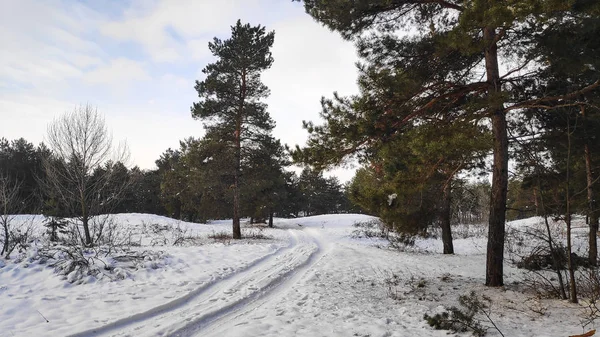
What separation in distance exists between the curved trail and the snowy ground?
2cm

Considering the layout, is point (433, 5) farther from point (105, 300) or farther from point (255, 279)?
point (105, 300)

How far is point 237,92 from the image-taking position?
17.5m

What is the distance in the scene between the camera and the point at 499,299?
5824 millimetres

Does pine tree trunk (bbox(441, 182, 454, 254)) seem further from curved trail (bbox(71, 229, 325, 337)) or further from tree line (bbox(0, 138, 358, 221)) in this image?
curved trail (bbox(71, 229, 325, 337))

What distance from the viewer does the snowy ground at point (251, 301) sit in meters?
4.55

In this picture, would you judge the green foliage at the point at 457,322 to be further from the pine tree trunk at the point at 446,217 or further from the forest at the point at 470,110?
the pine tree trunk at the point at 446,217

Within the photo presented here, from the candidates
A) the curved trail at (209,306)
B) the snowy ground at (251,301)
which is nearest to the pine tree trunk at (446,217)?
the snowy ground at (251,301)

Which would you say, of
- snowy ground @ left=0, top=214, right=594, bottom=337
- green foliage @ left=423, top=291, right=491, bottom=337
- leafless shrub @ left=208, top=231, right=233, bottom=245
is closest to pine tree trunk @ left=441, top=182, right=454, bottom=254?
snowy ground @ left=0, top=214, right=594, bottom=337

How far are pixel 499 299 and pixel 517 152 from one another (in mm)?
Answer: 4928

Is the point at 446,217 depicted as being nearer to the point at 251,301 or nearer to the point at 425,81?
the point at 425,81

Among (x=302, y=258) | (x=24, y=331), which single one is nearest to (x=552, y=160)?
(x=302, y=258)

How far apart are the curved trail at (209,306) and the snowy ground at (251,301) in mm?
20

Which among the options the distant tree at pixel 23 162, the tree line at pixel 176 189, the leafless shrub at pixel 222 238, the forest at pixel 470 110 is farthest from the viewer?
the distant tree at pixel 23 162

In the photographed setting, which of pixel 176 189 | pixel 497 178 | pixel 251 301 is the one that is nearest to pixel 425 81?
pixel 497 178
